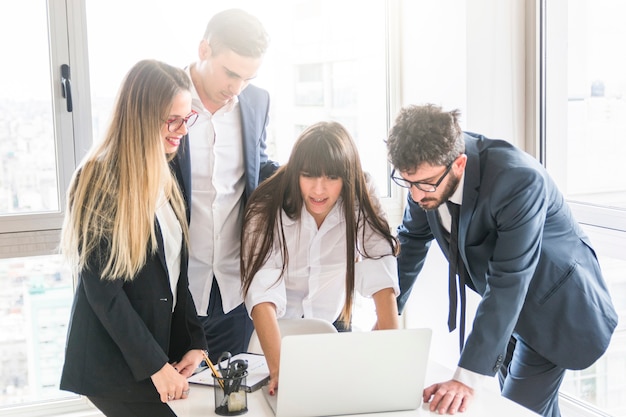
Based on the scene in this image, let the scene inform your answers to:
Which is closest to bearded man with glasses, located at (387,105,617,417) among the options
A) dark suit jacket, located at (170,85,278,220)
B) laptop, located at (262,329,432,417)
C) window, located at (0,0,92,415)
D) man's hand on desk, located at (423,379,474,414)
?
man's hand on desk, located at (423,379,474,414)

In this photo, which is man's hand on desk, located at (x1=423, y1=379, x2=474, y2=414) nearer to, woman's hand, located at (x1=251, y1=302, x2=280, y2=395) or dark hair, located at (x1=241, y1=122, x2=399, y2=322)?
woman's hand, located at (x1=251, y1=302, x2=280, y2=395)

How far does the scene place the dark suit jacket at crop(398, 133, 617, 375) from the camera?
196 centimetres

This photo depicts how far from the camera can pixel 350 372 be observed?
1687 millimetres

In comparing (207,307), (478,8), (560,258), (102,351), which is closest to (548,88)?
(478,8)

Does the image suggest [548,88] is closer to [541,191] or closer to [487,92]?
[487,92]

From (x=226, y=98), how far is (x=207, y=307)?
71 cm

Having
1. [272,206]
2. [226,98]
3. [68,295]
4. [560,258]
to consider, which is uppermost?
[226,98]

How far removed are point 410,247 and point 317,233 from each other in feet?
1.22

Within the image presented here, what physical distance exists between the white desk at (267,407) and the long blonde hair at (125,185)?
0.35 meters

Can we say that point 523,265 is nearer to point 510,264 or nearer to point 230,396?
point 510,264

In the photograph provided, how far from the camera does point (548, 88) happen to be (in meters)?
3.09

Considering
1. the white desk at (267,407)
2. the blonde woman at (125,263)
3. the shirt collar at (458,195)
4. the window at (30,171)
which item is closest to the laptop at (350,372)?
the white desk at (267,407)

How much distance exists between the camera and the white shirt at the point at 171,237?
6.71ft

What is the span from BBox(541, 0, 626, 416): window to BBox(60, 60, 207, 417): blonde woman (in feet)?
5.55
